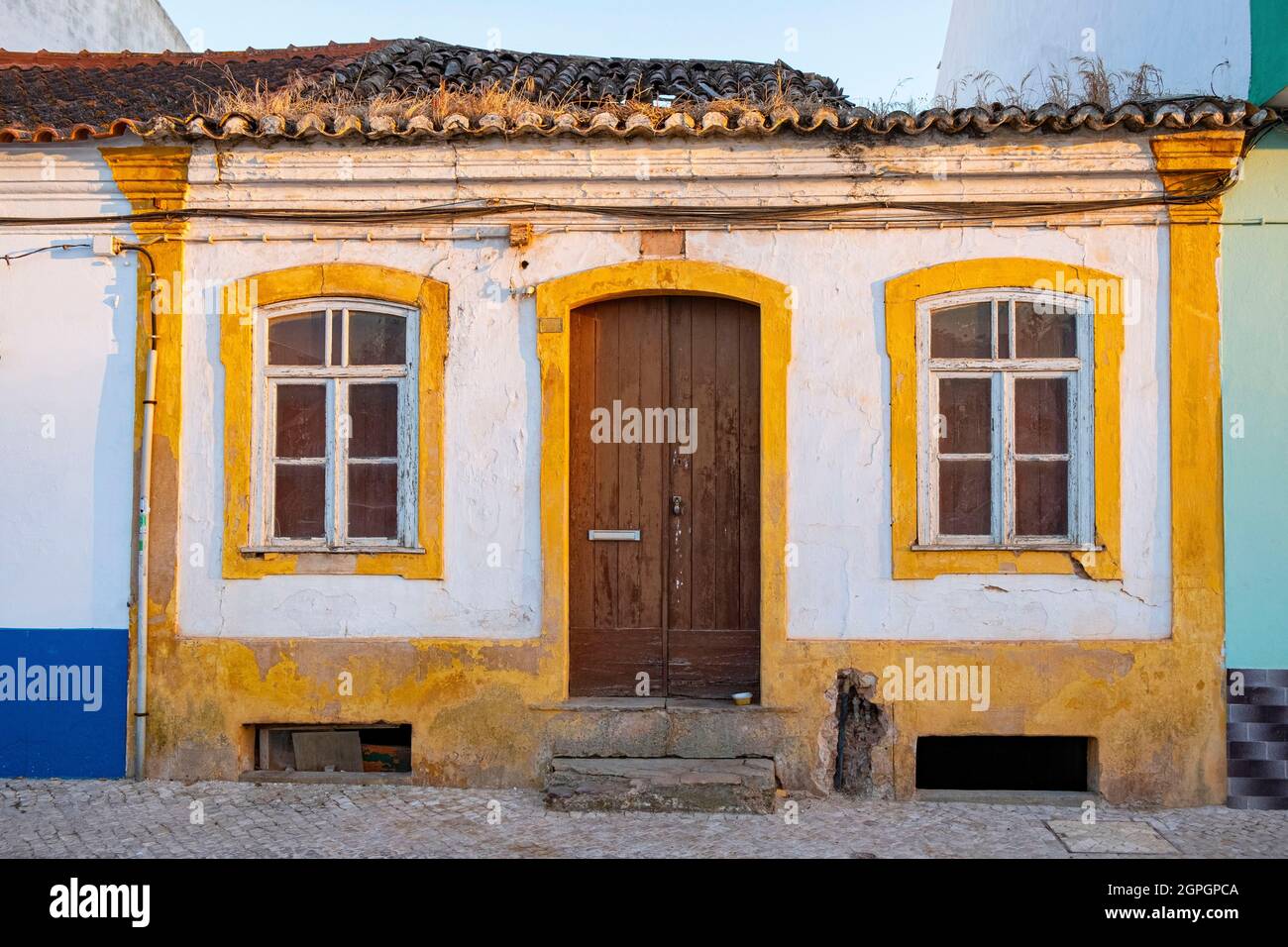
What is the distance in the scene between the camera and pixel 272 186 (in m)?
6.55

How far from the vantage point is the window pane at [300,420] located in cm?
669

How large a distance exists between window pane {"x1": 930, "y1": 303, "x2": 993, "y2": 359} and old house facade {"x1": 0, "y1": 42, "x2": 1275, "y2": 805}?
26mm

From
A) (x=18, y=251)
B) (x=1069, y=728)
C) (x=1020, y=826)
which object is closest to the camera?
(x=1020, y=826)

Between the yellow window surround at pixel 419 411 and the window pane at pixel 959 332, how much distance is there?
300cm

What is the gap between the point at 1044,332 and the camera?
6.47 m

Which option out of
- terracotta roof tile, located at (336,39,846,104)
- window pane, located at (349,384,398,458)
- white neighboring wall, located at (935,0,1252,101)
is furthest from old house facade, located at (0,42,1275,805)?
terracotta roof tile, located at (336,39,846,104)

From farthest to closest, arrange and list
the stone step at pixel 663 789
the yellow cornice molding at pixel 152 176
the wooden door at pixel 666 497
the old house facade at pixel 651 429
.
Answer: the wooden door at pixel 666 497
the yellow cornice molding at pixel 152 176
the old house facade at pixel 651 429
the stone step at pixel 663 789

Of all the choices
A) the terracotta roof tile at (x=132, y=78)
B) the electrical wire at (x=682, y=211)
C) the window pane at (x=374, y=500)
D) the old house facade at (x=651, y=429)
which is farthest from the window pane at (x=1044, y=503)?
the terracotta roof tile at (x=132, y=78)

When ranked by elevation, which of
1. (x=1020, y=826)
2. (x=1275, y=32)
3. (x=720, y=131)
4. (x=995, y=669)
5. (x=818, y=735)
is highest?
(x=1275, y=32)

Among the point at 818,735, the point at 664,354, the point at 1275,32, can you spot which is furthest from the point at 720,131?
the point at 818,735

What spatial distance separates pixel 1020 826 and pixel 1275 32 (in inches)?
185

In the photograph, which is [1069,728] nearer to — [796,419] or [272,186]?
[796,419]

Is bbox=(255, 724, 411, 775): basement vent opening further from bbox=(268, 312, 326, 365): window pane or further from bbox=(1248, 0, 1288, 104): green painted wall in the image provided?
bbox=(1248, 0, 1288, 104): green painted wall

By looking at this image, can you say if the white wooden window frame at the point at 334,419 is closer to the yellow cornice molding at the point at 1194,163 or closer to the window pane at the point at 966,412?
the window pane at the point at 966,412
